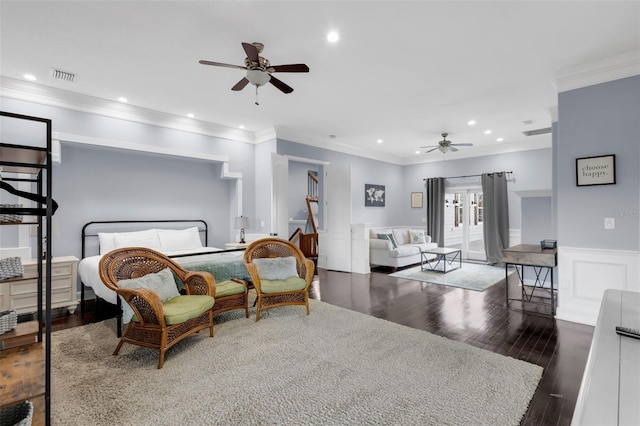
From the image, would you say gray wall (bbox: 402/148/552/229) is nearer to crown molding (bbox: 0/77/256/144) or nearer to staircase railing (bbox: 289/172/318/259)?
staircase railing (bbox: 289/172/318/259)

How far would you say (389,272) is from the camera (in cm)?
645

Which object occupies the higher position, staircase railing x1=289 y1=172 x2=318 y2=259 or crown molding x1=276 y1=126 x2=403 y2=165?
crown molding x1=276 y1=126 x2=403 y2=165

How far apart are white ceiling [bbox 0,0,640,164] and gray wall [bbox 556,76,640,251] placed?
30cm

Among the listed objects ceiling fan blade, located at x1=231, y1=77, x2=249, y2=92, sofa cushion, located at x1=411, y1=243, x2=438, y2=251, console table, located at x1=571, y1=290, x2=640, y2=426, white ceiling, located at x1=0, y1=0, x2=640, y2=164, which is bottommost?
sofa cushion, located at x1=411, y1=243, x2=438, y2=251

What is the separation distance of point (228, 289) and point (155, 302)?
994mm

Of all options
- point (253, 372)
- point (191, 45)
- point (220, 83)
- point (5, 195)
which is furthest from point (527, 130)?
point (5, 195)

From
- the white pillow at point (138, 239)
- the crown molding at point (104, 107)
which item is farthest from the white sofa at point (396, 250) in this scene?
the white pillow at point (138, 239)

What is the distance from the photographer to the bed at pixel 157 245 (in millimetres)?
3850

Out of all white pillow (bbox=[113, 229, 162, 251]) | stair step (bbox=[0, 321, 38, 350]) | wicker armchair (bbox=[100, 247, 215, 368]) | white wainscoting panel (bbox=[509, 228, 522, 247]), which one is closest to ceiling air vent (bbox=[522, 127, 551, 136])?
white wainscoting panel (bbox=[509, 228, 522, 247])

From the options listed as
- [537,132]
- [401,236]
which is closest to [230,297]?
[401,236]

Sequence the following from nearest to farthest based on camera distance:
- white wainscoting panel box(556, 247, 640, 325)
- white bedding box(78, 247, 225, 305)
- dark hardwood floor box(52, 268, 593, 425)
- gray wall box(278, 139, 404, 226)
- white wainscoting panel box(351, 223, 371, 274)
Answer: dark hardwood floor box(52, 268, 593, 425), white wainscoting panel box(556, 247, 640, 325), white bedding box(78, 247, 225, 305), white wainscoting panel box(351, 223, 371, 274), gray wall box(278, 139, 404, 226)

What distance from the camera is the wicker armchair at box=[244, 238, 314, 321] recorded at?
11.9 feet

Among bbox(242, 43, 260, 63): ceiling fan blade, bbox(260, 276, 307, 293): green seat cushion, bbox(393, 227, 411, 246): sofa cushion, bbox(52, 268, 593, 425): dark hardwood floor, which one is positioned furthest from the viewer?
bbox(393, 227, 411, 246): sofa cushion

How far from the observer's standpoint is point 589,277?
3455 millimetres
